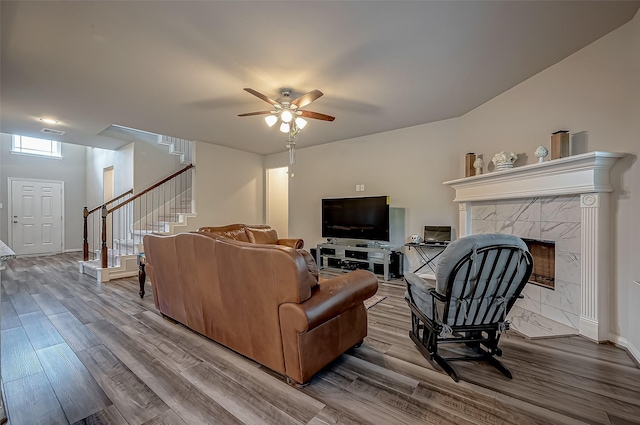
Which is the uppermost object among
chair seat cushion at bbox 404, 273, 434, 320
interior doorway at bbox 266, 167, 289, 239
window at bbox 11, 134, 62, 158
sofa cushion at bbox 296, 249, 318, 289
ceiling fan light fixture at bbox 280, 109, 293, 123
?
window at bbox 11, 134, 62, 158

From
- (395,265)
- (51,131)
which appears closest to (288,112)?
(395,265)

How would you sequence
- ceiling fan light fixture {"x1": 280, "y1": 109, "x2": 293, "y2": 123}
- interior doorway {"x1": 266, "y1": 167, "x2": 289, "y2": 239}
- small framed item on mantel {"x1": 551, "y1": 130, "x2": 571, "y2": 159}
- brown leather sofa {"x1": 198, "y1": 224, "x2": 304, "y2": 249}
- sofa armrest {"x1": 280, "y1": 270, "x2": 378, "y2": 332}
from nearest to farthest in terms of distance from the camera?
sofa armrest {"x1": 280, "y1": 270, "x2": 378, "y2": 332}
small framed item on mantel {"x1": 551, "y1": 130, "x2": 571, "y2": 159}
ceiling fan light fixture {"x1": 280, "y1": 109, "x2": 293, "y2": 123}
brown leather sofa {"x1": 198, "y1": 224, "x2": 304, "y2": 249}
interior doorway {"x1": 266, "y1": 167, "x2": 289, "y2": 239}

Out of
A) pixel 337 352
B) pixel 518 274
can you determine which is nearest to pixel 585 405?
pixel 518 274

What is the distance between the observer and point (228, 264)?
77.2 inches

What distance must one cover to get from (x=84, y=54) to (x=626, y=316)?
5.30 meters

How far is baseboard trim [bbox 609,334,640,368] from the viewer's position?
2.06 m

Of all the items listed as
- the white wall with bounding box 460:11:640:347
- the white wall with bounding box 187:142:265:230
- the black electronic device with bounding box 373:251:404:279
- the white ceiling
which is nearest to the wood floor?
the white wall with bounding box 460:11:640:347

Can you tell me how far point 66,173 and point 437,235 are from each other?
968cm

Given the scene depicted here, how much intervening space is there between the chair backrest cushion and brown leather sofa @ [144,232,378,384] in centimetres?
58

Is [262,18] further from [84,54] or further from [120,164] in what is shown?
[120,164]

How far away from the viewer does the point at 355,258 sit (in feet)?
15.9

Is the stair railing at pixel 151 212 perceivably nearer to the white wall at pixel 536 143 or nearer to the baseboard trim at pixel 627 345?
the white wall at pixel 536 143

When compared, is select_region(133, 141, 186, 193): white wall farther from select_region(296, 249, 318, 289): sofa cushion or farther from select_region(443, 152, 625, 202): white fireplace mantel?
select_region(443, 152, 625, 202): white fireplace mantel

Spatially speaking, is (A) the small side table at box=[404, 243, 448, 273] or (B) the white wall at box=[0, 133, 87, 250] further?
(B) the white wall at box=[0, 133, 87, 250]
